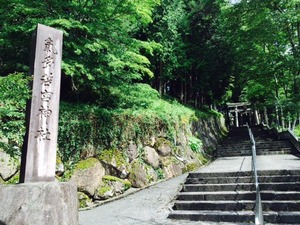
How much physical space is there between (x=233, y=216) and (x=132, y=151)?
427 cm

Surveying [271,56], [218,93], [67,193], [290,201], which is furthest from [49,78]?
[218,93]

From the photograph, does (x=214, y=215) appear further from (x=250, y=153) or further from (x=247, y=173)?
(x=250, y=153)

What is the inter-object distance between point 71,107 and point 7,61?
9.98 feet

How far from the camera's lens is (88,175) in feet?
23.6

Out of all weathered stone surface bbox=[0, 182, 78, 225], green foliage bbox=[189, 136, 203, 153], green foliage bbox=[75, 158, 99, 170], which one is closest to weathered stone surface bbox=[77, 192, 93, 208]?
green foliage bbox=[75, 158, 99, 170]

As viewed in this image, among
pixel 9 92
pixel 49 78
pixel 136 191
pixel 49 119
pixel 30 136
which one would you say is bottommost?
pixel 136 191

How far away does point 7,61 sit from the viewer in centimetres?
889

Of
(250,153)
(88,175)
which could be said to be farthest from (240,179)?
(250,153)

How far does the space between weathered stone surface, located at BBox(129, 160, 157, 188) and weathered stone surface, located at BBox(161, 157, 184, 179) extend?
2.30ft

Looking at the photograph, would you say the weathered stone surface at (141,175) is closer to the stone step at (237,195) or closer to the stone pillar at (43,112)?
the stone step at (237,195)

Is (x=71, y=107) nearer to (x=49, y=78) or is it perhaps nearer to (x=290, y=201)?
(x=49, y=78)

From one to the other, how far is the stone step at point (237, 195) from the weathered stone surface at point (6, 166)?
4407 mm

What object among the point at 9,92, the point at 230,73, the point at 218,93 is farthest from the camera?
the point at 218,93

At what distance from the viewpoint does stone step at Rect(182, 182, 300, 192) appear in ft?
20.9
